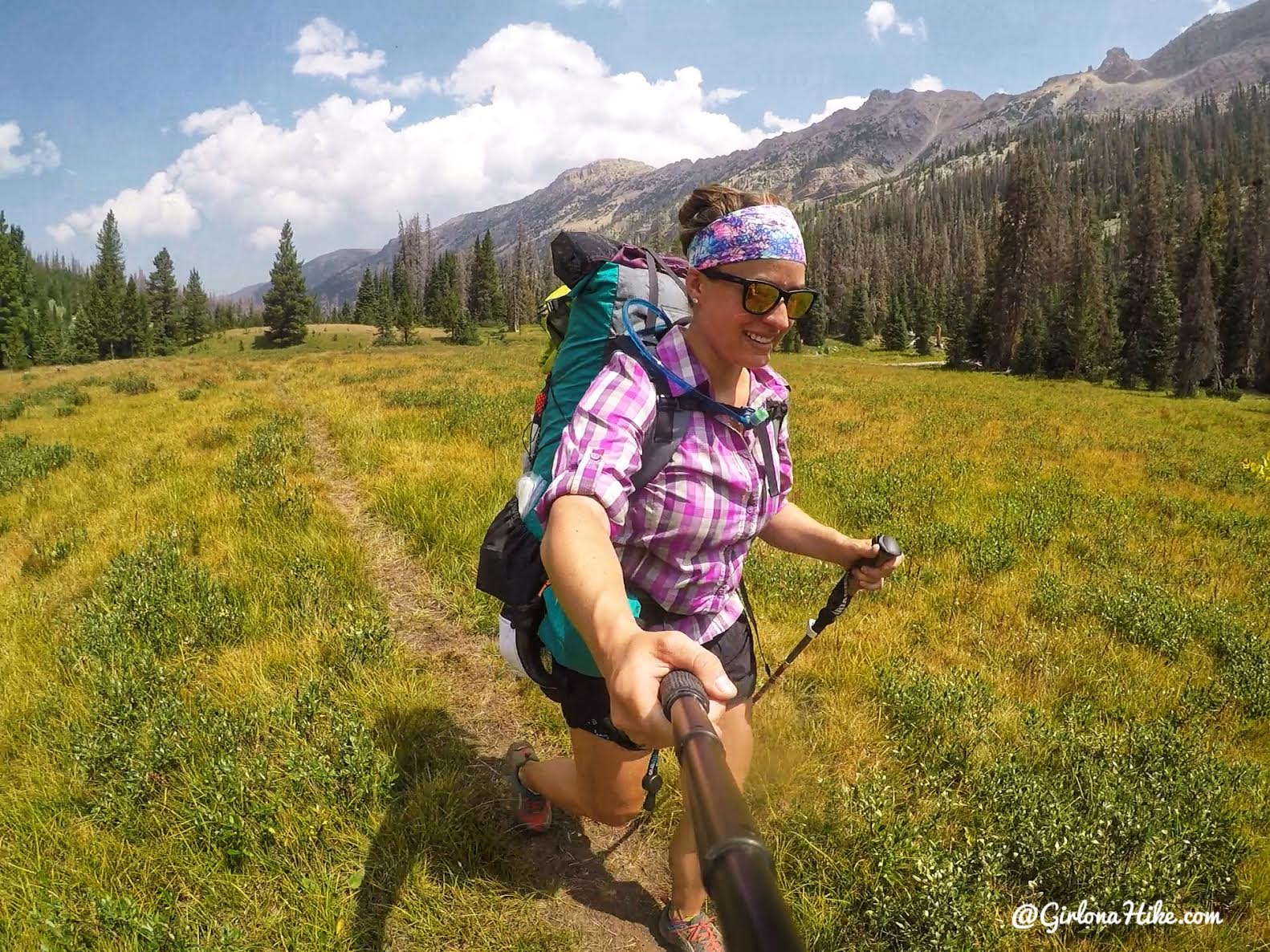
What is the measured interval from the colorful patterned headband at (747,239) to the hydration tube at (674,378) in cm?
22

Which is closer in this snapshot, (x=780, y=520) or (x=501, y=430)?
(x=780, y=520)

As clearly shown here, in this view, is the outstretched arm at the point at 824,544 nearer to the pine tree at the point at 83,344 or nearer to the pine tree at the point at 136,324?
the pine tree at the point at 83,344

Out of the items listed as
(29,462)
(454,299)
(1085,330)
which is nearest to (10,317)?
(454,299)

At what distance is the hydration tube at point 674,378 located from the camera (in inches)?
83.0

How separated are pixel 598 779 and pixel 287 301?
98.8 meters

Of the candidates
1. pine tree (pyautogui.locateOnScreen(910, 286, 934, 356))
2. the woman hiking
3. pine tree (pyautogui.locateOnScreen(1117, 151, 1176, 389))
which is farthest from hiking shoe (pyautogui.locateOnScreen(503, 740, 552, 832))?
pine tree (pyautogui.locateOnScreen(910, 286, 934, 356))

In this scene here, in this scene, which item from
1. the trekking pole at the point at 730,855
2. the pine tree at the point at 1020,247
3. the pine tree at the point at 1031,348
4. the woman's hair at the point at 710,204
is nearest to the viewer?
the trekking pole at the point at 730,855

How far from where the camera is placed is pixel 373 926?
2.50 m

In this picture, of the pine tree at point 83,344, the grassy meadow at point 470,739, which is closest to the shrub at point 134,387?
the grassy meadow at point 470,739

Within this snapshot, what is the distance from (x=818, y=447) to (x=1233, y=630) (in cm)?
754

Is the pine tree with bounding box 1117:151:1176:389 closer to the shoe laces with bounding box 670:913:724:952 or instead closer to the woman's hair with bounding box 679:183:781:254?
the woman's hair with bounding box 679:183:781:254

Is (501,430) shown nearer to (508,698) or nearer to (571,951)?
(508,698)

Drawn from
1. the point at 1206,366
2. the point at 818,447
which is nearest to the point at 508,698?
the point at 818,447

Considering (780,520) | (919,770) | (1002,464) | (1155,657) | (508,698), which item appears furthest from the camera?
(1002,464)
